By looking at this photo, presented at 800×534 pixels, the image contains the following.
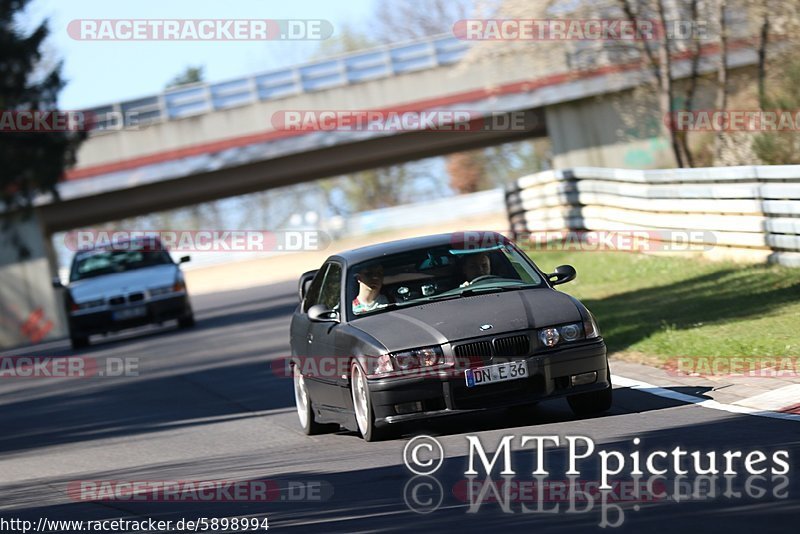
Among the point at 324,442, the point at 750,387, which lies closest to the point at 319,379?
the point at 324,442

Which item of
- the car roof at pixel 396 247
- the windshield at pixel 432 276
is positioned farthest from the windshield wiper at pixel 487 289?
the car roof at pixel 396 247

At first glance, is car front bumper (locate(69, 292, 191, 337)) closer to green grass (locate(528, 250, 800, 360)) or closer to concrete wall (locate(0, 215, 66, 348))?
green grass (locate(528, 250, 800, 360))

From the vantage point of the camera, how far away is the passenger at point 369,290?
435 inches

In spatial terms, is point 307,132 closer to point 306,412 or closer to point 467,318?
point 306,412

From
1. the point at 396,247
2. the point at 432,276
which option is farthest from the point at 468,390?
the point at 396,247

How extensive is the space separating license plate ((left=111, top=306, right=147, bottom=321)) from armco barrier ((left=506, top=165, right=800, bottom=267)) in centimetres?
837

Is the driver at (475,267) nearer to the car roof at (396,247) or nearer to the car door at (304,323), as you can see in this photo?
the car roof at (396,247)

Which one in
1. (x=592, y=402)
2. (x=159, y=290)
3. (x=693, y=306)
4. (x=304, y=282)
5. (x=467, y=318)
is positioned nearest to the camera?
(x=467, y=318)

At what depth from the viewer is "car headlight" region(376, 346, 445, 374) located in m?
9.98

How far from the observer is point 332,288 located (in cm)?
1166

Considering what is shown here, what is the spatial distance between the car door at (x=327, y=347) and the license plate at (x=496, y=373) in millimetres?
1324

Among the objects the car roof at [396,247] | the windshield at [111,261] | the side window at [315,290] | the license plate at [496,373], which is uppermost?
the car roof at [396,247]

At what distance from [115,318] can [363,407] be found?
52.3ft

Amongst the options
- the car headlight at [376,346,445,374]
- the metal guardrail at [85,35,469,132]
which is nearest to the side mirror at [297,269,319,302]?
the car headlight at [376,346,445,374]
